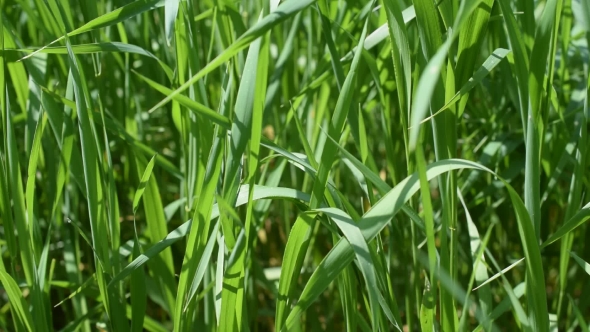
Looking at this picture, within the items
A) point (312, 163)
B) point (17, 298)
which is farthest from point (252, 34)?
point (17, 298)

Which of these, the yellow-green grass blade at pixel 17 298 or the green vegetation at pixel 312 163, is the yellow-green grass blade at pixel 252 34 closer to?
the green vegetation at pixel 312 163

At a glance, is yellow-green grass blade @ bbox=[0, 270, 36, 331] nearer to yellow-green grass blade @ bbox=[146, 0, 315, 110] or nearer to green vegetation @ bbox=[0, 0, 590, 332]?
green vegetation @ bbox=[0, 0, 590, 332]

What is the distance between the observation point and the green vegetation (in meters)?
0.59

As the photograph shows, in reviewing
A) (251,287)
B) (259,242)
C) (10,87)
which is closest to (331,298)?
(251,287)

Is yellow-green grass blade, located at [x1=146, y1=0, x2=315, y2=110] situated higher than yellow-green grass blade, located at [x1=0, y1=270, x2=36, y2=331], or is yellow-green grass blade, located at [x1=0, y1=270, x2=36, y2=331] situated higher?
yellow-green grass blade, located at [x1=146, y1=0, x2=315, y2=110]

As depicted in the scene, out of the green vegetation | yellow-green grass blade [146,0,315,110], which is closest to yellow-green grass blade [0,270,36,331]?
the green vegetation

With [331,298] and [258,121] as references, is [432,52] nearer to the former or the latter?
[258,121]

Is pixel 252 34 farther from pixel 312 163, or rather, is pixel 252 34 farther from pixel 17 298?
pixel 17 298

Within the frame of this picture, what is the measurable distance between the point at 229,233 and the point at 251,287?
0.35 meters

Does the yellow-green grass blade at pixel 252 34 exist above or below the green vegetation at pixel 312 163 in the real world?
above

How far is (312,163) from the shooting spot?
25.7 inches

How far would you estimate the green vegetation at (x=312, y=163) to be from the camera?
59 centimetres

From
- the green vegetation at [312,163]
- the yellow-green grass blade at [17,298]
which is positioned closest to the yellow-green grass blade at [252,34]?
the green vegetation at [312,163]

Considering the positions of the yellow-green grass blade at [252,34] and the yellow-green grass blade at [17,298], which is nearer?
the yellow-green grass blade at [252,34]
